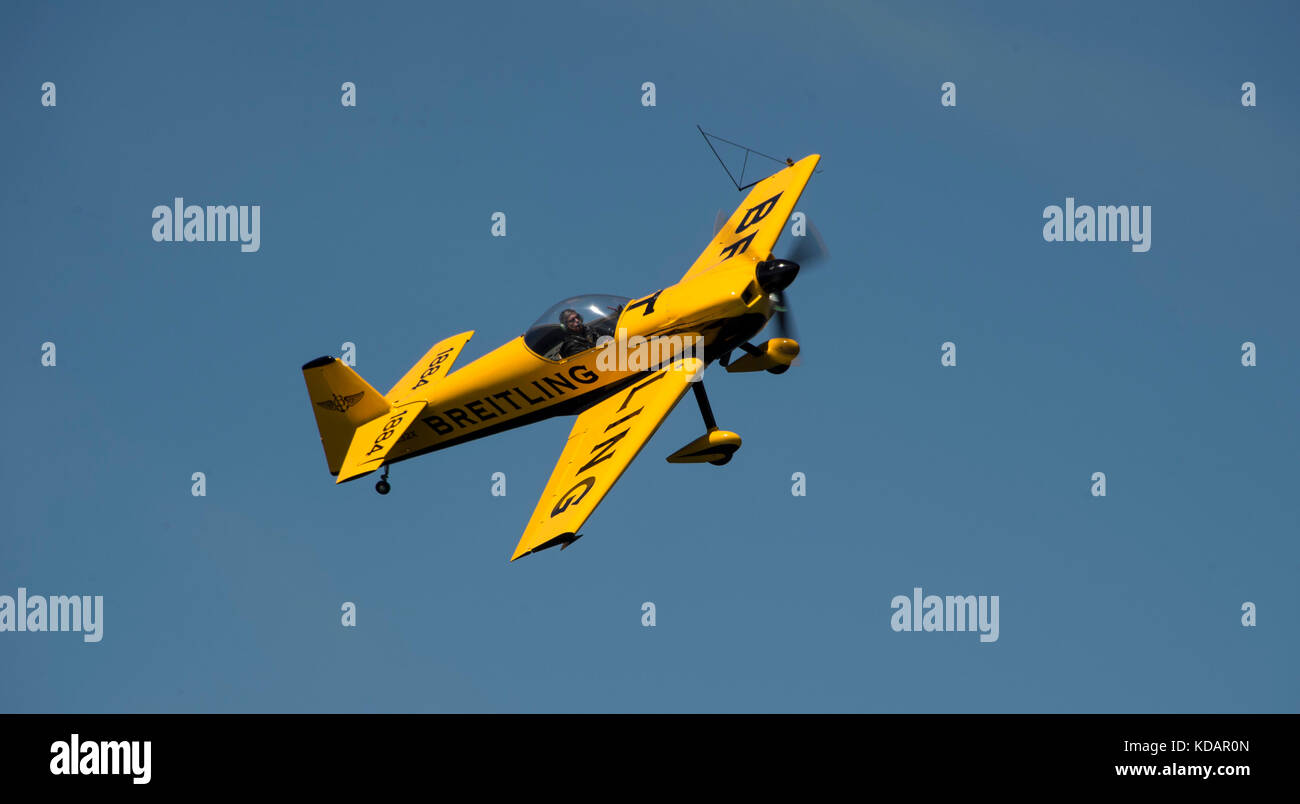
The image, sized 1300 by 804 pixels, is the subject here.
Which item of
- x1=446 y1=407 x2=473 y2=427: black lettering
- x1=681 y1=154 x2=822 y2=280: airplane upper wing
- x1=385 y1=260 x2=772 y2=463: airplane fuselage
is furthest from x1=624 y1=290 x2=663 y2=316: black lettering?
x1=446 y1=407 x2=473 y2=427: black lettering

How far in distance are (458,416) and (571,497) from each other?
502 centimetres

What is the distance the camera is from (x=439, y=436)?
94.4 feet

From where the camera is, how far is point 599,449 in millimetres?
25391

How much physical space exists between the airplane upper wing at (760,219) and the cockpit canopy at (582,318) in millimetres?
1736

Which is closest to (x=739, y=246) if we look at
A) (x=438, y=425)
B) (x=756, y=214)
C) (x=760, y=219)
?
(x=760, y=219)

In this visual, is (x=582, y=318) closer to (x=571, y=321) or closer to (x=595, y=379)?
(x=571, y=321)

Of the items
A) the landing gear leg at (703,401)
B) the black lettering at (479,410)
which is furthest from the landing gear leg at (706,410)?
the black lettering at (479,410)

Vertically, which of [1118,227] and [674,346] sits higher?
[1118,227]

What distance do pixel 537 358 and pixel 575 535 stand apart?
528cm

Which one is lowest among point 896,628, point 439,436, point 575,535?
point 896,628

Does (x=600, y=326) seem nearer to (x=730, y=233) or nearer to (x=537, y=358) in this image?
(x=537, y=358)
